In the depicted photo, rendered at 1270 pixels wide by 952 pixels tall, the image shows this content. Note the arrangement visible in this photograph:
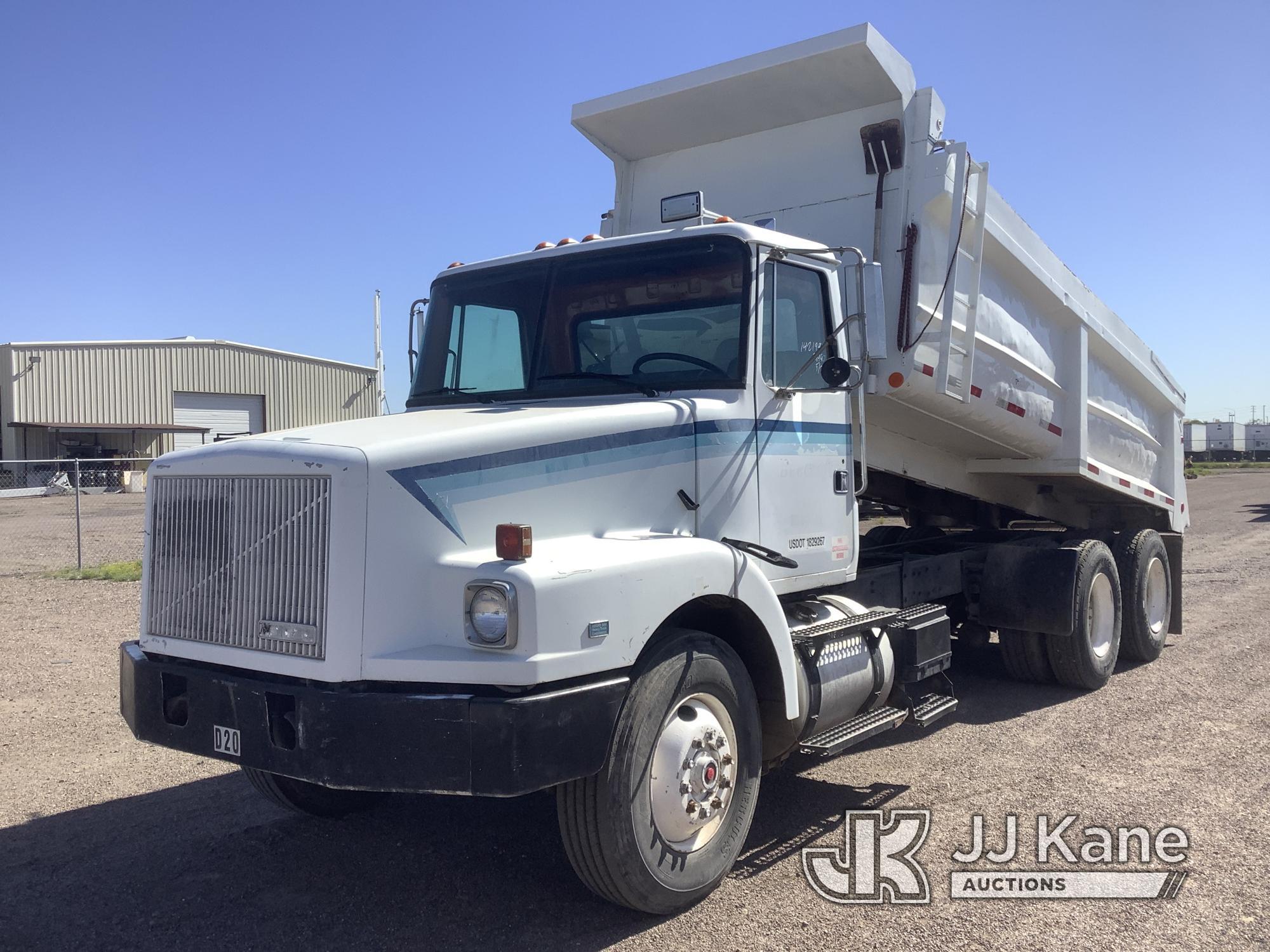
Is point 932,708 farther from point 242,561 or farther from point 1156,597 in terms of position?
point 1156,597

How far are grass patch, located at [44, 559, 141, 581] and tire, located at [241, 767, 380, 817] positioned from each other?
384 inches

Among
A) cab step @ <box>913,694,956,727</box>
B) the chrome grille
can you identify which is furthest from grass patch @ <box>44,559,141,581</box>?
cab step @ <box>913,694,956,727</box>

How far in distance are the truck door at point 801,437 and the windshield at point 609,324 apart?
199 mm

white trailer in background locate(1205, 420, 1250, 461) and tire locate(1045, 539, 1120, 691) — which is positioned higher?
white trailer in background locate(1205, 420, 1250, 461)

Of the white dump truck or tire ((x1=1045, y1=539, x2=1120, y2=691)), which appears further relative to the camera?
tire ((x1=1045, y1=539, x2=1120, y2=691))

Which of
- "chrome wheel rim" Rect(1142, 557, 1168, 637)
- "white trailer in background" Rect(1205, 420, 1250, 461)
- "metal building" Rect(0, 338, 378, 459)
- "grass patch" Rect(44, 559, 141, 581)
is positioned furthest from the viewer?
"white trailer in background" Rect(1205, 420, 1250, 461)

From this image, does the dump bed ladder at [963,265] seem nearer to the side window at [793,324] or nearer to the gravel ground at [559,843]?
the side window at [793,324]

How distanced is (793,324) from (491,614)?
7.59 feet

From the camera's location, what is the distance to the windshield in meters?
4.71

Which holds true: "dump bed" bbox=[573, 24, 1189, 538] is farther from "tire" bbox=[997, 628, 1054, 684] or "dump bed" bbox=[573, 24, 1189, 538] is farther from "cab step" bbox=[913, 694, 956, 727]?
"cab step" bbox=[913, 694, 956, 727]

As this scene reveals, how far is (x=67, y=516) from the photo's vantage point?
24562mm

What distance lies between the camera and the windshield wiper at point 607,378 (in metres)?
4.64

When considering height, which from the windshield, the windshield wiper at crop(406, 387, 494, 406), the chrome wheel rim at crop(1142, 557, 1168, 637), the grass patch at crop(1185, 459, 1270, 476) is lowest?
the chrome wheel rim at crop(1142, 557, 1168, 637)

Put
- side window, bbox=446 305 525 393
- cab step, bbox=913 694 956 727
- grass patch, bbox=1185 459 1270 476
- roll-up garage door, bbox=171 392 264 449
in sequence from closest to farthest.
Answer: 1. side window, bbox=446 305 525 393
2. cab step, bbox=913 694 956 727
3. roll-up garage door, bbox=171 392 264 449
4. grass patch, bbox=1185 459 1270 476
